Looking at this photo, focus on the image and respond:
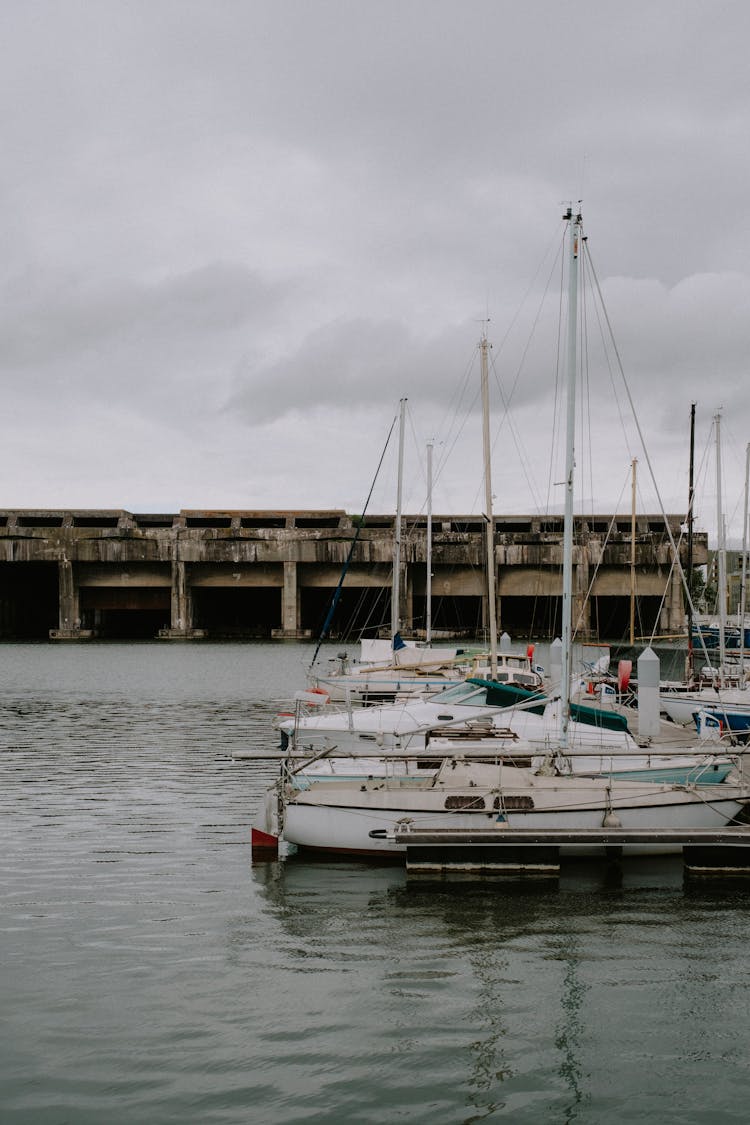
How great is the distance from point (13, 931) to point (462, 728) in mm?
10528

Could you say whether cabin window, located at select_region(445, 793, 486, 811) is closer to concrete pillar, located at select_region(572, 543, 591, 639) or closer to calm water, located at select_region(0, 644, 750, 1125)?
calm water, located at select_region(0, 644, 750, 1125)

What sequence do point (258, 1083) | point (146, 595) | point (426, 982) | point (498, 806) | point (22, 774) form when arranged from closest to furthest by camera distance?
point (258, 1083) < point (426, 982) < point (498, 806) < point (22, 774) < point (146, 595)

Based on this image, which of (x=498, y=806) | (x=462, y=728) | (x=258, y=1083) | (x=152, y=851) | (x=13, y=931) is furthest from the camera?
(x=462, y=728)

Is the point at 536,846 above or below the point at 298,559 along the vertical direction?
below

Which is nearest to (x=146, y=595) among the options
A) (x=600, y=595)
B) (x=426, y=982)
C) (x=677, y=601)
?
(x=600, y=595)

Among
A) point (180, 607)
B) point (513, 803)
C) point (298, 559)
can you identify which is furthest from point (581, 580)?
point (513, 803)

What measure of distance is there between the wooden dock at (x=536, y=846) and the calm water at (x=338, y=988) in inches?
19.5

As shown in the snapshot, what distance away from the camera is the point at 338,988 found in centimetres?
1041

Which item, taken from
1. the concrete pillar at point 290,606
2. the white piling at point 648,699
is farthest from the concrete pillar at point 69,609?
the white piling at point 648,699

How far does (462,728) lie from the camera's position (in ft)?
67.7

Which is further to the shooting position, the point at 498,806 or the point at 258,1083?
the point at 498,806

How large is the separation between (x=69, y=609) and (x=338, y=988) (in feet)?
255

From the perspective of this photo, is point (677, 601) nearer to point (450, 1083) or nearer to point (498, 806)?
point (498, 806)

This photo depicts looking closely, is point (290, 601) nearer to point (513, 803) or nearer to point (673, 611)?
point (673, 611)
